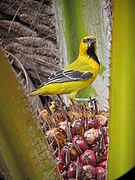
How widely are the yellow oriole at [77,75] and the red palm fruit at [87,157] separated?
0.27 m

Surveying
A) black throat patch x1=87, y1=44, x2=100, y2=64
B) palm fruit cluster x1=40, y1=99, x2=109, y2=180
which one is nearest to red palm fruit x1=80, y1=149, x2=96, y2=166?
palm fruit cluster x1=40, y1=99, x2=109, y2=180

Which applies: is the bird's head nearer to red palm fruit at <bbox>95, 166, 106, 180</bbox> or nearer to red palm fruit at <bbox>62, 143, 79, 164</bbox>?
red palm fruit at <bbox>62, 143, 79, 164</bbox>

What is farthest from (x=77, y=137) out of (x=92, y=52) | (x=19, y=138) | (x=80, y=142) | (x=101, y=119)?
(x=92, y=52)

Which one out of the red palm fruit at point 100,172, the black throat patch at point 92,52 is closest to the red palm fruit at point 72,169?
the red palm fruit at point 100,172

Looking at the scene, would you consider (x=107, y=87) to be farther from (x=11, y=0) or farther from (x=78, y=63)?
(x=11, y=0)

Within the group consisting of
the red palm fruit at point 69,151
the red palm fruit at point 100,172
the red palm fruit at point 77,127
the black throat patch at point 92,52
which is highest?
the black throat patch at point 92,52

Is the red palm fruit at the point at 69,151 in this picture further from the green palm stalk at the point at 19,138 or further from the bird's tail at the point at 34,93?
the bird's tail at the point at 34,93

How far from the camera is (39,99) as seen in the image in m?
2.73

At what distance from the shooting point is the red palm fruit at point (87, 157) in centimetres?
275

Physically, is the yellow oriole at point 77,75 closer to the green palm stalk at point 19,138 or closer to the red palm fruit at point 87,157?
the green palm stalk at point 19,138

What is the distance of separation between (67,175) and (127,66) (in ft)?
1.98

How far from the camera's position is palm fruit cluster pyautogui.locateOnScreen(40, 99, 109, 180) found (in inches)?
109

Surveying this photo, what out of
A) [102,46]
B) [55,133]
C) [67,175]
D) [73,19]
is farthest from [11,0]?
[67,175]

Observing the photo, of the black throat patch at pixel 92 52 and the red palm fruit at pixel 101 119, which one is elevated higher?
the black throat patch at pixel 92 52
